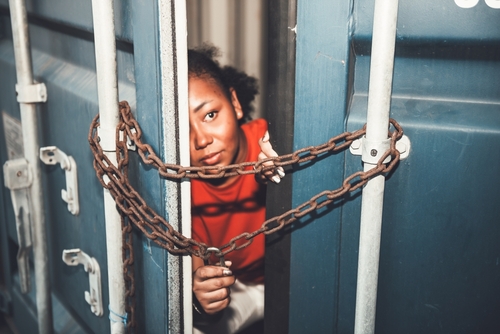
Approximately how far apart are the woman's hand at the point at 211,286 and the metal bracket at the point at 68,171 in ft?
1.78

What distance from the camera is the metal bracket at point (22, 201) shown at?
229 centimetres

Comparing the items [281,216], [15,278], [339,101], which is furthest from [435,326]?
[15,278]

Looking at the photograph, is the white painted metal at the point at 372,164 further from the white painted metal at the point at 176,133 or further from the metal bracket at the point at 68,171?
the metal bracket at the point at 68,171

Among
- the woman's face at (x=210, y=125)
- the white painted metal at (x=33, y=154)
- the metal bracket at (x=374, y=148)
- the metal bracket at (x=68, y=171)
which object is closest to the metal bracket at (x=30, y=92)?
the white painted metal at (x=33, y=154)

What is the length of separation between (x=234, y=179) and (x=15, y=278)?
4.45 ft

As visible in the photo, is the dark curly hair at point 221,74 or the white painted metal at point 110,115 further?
the dark curly hair at point 221,74

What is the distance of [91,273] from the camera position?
203 cm

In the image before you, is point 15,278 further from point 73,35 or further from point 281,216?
point 281,216

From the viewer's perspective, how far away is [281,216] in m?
1.36

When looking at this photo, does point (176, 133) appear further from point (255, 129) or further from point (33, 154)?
point (255, 129)

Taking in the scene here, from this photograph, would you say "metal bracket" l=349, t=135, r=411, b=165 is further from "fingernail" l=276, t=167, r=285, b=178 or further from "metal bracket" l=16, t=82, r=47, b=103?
"metal bracket" l=16, t=82, r=47, b=103

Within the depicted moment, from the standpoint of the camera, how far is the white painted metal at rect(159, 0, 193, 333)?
1393 mm

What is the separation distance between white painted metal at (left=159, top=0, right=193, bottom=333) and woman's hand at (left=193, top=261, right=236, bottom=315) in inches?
8.2

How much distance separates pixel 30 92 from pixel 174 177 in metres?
1.05
